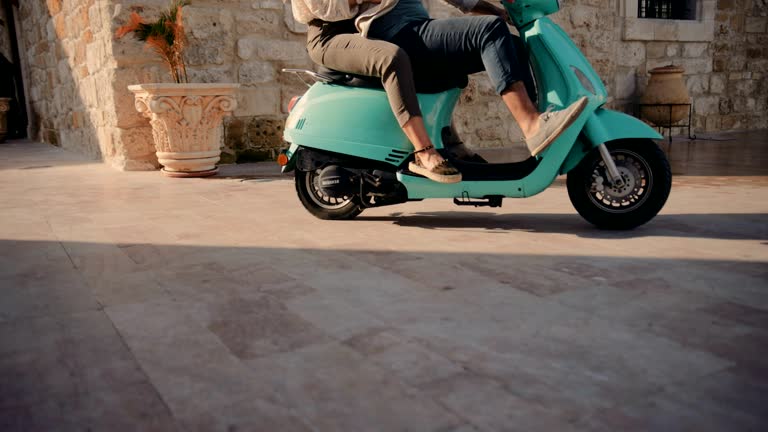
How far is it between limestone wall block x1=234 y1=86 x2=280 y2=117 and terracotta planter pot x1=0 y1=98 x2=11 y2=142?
5.54 meters

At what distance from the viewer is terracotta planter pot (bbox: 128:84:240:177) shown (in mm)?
5043

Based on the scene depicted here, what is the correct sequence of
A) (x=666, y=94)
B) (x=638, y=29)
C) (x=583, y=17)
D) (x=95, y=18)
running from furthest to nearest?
(x=638, y=29) < (x=666, y=94) < (x=583, y=17) < (x=95, y=18)

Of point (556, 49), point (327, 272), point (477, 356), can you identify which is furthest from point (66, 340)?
point (556, 49)

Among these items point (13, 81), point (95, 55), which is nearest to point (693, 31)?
point (95, 55)

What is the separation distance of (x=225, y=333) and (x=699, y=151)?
232 inches

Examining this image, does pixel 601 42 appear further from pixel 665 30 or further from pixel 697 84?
pixel 697 84

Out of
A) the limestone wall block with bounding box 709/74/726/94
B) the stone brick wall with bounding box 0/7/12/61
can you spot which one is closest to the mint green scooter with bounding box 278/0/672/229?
the limestone wall block with bounding box 709/74/726/94

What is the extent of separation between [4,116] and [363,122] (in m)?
8.69

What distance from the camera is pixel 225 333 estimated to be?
5.92ft

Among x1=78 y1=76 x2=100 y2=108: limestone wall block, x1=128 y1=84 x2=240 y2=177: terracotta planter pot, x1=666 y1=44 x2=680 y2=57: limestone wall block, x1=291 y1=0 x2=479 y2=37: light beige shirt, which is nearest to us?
x1=291 y1=0 x2=479 y2=37: light beige shirt

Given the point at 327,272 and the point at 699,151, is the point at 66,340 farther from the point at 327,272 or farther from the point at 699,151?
the point at 699,151

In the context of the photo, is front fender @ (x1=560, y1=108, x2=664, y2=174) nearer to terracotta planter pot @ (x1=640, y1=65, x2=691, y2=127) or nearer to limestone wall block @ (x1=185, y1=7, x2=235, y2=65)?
limestone wall block @ (x1=185, y1=7, x2=235, y2=65)

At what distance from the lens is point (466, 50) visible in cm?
288

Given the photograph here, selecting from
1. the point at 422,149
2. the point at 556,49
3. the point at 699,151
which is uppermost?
the point at 556,49
